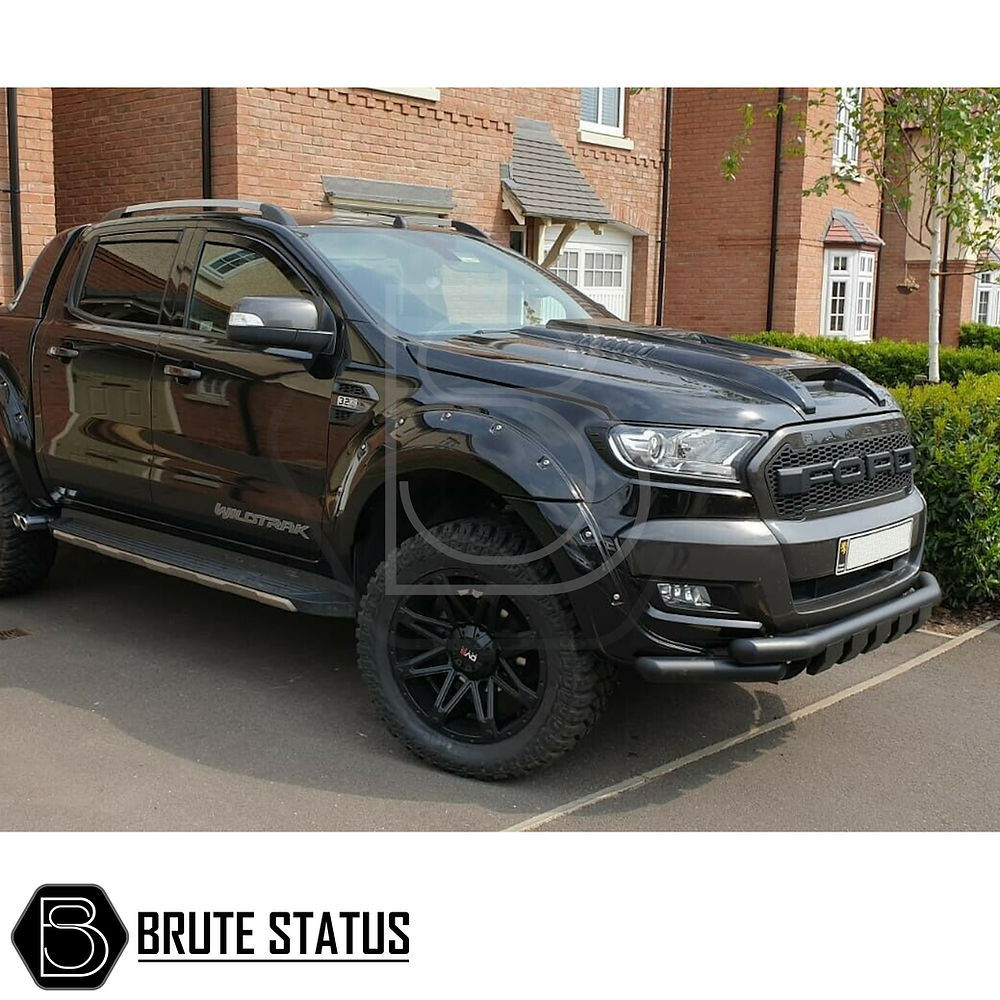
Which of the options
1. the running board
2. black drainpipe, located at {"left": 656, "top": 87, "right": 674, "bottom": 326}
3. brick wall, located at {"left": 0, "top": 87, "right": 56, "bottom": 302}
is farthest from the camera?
black drainpipe, located at {"left": 656, "top": 87, "right": 674, "bottom": 326}

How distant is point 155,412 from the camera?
526cm

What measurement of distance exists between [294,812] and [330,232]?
247cm

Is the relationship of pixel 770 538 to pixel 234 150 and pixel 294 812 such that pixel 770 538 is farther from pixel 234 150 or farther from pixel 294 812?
pixel 234 150

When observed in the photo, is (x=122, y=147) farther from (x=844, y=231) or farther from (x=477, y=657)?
(x=844, y=231)

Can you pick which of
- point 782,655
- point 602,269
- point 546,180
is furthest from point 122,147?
point 782,655

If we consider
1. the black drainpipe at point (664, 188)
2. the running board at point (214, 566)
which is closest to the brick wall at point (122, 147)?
the running board at point (214, 566)

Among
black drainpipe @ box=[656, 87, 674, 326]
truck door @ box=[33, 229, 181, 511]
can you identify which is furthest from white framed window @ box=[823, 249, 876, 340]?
truck door @ box=[33, 229, 181, 511]

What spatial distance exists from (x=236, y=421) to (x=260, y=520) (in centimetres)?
42

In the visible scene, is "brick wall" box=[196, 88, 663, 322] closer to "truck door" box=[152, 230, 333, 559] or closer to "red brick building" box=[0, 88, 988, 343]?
"red brick building" box=[0, 88, 988, 343]

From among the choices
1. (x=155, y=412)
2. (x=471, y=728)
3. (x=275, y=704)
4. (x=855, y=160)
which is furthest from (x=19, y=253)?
(x=855, y=160)

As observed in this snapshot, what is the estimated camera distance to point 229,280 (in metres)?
5.15

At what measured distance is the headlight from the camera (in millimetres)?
3893

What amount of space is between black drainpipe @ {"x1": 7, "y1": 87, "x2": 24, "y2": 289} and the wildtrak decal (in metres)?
5.73

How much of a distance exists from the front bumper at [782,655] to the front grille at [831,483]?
41cm
